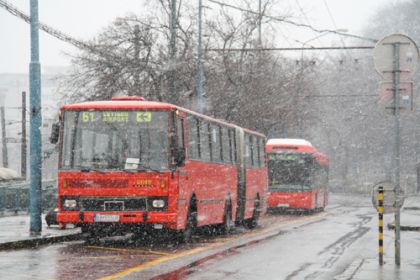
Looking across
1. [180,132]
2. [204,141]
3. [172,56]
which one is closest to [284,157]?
[172,56]

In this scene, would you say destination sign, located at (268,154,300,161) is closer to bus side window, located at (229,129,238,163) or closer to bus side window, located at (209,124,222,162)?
bus side window, located at (229,129,238,163)

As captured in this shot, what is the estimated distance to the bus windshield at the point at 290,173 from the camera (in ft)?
129

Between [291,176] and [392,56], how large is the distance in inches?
1005

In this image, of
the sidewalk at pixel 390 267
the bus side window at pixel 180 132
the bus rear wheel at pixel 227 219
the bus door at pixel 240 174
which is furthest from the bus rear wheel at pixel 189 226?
the bus door at pixel 240 174

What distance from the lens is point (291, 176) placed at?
39344 mm

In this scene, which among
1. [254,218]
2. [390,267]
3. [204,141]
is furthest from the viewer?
[254,218]

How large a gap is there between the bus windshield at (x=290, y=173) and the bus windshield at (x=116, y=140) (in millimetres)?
21136

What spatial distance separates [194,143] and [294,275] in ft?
26.3

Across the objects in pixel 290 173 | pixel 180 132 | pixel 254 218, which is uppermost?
pixel 180 132

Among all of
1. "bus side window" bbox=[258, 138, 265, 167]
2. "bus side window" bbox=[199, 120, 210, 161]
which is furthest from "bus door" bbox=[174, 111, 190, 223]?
"bus side window" bbox=[258, 138, 265, 167]

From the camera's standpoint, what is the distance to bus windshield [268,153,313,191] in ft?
129

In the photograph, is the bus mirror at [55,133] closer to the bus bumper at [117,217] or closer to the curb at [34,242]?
the bus bumper at [117,217]

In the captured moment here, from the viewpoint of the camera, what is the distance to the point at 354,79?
90562 mm

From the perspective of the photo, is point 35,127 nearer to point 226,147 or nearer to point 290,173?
point 226,147
